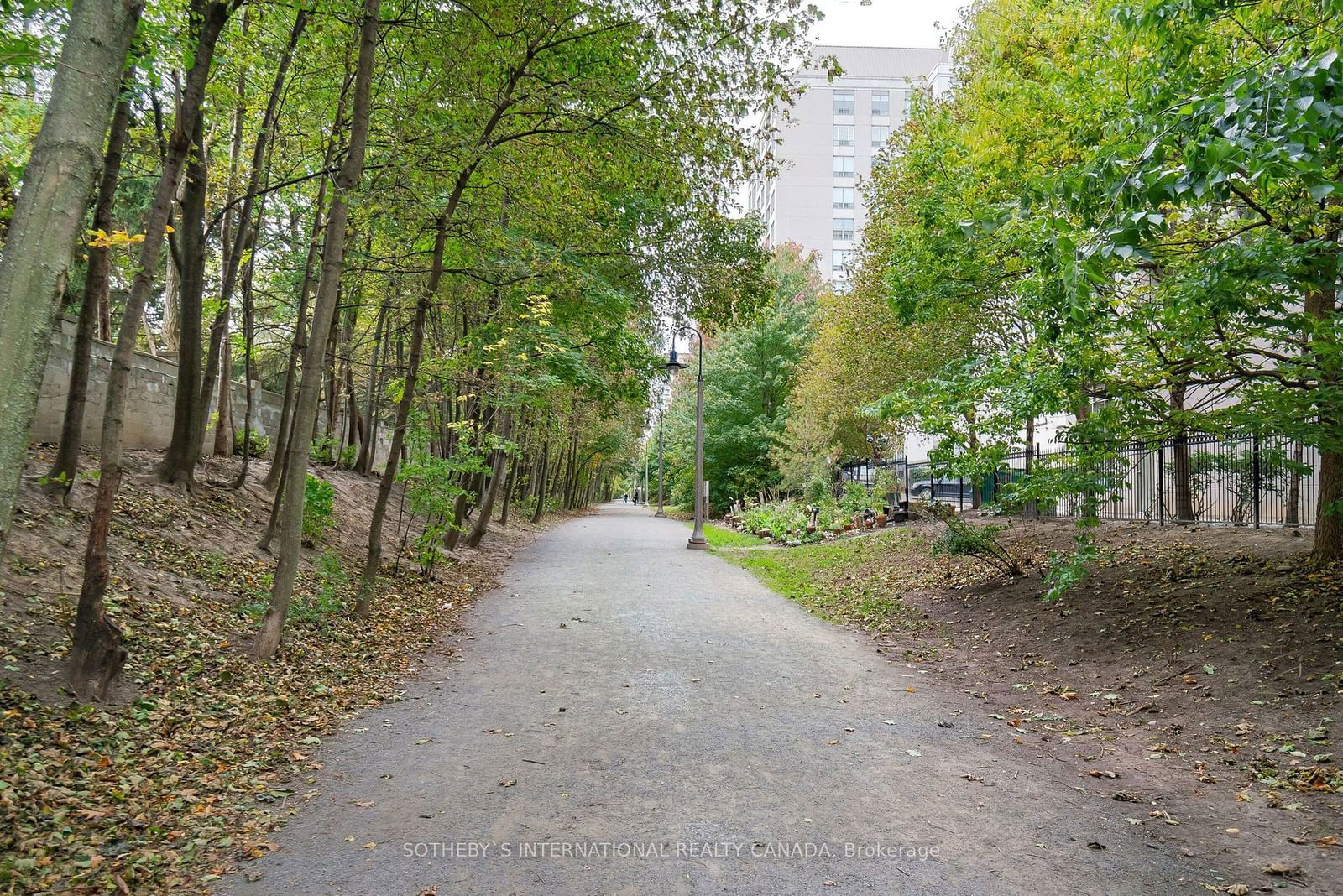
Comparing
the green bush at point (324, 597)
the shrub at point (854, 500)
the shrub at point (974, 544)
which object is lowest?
the green bush at point (324, 597)

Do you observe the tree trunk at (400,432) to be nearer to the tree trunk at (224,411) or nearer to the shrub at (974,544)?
the tree trunk at (224,411)

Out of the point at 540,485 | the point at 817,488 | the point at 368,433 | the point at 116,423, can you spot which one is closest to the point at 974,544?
the point at 116,423

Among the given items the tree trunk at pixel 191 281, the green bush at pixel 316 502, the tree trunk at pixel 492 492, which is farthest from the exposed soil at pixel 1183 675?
the tree trunk at pixel 492 492

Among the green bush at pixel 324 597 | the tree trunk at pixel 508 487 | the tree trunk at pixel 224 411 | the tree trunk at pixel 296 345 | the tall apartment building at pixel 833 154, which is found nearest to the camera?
the green bush at pixel 324 597

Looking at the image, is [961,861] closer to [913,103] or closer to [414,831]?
[414,831]

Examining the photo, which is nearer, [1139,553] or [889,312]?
[1139,553]

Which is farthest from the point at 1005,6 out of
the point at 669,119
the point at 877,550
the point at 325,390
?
the point at 325,390

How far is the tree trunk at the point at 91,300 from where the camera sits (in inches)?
255

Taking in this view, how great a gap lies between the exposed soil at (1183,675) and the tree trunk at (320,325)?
20.5 feet

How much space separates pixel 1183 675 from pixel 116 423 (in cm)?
887

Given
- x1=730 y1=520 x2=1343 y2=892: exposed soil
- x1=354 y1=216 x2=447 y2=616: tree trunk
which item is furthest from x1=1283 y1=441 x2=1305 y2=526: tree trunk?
x1=354 y1=216 x2=447 y2=616: tree trunk

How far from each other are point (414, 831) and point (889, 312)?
16543 millimetres

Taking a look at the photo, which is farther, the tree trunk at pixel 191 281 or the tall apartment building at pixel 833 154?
the tall apartment building at pixel 833 154

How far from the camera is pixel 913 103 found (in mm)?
14750
